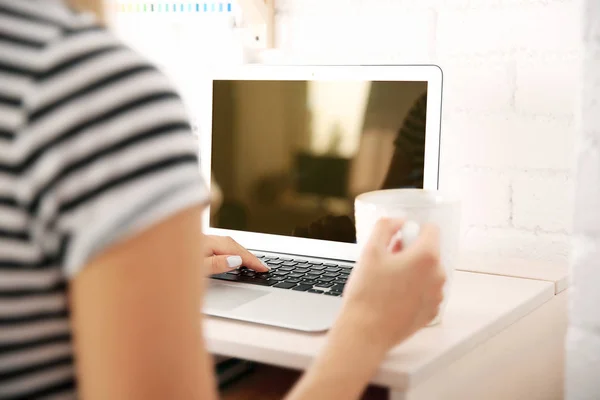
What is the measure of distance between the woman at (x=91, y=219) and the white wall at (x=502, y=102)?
76 centimetres

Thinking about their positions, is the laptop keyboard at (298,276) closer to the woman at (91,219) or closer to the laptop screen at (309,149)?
the laptop screen at (309,149)

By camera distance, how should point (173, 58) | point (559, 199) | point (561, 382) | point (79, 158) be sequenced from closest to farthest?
point (79, 158) < point (561, 382) < point (559, 199) < point (173, 58)

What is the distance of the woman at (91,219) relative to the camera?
0.33 meters

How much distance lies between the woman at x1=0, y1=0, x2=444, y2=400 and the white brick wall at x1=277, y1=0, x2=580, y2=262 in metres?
0.76

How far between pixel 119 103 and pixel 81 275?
0.09 meters

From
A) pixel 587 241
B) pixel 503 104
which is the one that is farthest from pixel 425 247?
pixel 503 104

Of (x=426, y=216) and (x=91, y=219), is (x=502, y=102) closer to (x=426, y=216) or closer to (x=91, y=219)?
(x=426, y=216)

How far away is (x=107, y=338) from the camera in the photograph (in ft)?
1.16

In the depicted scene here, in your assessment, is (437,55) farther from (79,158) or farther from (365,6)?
(79,158)

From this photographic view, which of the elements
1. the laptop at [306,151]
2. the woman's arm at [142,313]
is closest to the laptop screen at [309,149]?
the laptop at [306,151]

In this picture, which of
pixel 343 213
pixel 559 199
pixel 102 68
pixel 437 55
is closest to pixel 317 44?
pixel 437 55

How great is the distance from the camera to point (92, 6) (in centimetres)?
39

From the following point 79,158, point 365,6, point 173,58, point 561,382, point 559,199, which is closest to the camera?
point 79,158

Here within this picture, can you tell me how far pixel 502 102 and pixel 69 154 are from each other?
0.83 m
